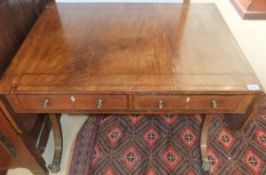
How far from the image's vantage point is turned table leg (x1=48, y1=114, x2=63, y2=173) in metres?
1.37

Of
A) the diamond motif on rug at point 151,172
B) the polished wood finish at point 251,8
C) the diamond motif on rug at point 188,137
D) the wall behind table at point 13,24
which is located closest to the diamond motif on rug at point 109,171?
the diamond motif on rug at point 151,172

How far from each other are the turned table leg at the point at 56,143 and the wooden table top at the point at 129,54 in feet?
1.62

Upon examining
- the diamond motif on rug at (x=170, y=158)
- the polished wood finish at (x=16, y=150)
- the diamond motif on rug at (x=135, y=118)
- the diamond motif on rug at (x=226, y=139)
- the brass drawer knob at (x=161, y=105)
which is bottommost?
the diamond motif on rug at (x=135, y=118)

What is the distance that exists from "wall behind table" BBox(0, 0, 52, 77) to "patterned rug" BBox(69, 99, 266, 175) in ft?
2.64

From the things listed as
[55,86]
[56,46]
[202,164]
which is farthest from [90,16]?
[202,164]

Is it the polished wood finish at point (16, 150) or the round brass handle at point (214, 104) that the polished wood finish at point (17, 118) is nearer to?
the polished wood finish at point (16, 150)

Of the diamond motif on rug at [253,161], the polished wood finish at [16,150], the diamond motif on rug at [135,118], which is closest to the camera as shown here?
the polished wood finish at [16,150]

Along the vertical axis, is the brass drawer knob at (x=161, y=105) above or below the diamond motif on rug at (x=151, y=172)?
above

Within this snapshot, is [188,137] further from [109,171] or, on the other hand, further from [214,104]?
[214,104]

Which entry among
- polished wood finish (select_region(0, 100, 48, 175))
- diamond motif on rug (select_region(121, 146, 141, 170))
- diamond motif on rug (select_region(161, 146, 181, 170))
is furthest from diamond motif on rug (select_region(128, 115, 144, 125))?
polished wood finish (select_region(0, 100, 48, 175))

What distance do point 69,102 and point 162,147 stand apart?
850mm

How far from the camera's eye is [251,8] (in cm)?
132

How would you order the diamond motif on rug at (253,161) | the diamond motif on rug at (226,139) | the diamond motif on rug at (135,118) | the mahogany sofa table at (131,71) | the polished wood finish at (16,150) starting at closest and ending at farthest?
the mahogany sofa table at (131,71)
the polished wood finish at (16,150)
the diamond motif on rug at (253,161)
the diamond motif on rug at (226,139)
the diamond motif on rug at (135,118)

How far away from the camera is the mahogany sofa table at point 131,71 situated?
0.86 m
